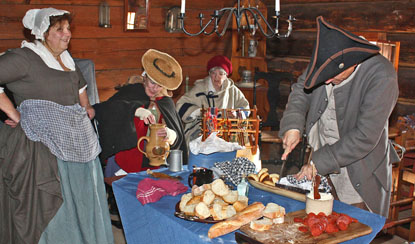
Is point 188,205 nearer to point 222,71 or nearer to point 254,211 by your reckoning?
point 254,211

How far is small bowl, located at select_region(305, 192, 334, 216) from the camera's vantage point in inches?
84.2

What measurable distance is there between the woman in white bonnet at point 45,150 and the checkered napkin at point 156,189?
83 centimetres

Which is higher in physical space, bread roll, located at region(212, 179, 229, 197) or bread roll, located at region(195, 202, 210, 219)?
bread roll, located at region(212, 179, 229, 197)

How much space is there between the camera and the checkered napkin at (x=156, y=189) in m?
2.43

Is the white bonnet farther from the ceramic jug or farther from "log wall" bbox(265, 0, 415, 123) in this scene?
"log wall" bbox(265, 0, 415, 123)

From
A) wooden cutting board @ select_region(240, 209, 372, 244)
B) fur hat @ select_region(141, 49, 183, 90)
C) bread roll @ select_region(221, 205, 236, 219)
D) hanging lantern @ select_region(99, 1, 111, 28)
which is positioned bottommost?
wooden cutting board @ select_region(240, 209, 372, 244)

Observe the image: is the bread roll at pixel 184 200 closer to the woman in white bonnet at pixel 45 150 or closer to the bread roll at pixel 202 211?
the bread roll at pixel 202 211

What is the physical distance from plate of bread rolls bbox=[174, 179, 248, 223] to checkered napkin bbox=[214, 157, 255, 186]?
0.29 m

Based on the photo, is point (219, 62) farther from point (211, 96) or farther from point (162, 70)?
point (162, 70)

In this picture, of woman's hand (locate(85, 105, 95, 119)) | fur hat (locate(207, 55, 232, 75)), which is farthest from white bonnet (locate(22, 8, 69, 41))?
fur hat (locate(207, 55, 232, 75))

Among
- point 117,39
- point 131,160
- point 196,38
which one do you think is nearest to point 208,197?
point 131,160

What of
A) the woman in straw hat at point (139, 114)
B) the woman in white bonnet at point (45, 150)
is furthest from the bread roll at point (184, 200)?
the woman in straw hat at point (139, 114)

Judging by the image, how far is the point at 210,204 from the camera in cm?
225

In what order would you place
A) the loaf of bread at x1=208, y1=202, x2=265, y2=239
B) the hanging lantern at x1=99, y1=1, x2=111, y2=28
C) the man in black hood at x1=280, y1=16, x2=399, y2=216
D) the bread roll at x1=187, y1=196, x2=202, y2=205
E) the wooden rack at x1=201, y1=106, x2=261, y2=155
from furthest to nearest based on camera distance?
the hanging lantern at x1=99, y1=1, x2=111, y2=28, the wooden rack at x1=201, y1=106, x2=261, y2=155, the man in black hood at x1=280, y1=16, x2=399, y2=216, the bread roll at x1=187, y1=196, x2=202, y2=205, the loaf of bread at x1=208, y1=202, x2=265, y2=239
